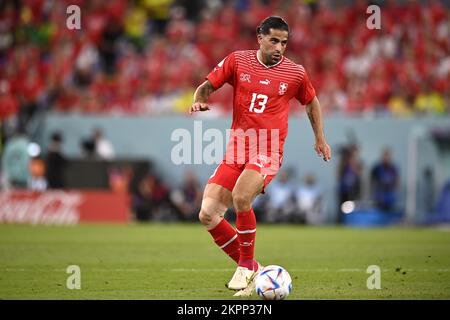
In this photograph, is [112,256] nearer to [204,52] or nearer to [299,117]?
[299,117]

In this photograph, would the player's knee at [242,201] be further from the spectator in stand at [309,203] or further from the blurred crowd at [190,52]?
the blurred crowd at [190,52]

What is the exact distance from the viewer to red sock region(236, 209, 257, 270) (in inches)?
400

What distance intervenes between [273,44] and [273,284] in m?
2.66

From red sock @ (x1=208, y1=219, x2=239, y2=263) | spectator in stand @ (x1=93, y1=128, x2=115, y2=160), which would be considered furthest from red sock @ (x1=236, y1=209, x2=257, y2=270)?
spectator in stand @ (x1=93, y1=128, x2=115, y2=160)

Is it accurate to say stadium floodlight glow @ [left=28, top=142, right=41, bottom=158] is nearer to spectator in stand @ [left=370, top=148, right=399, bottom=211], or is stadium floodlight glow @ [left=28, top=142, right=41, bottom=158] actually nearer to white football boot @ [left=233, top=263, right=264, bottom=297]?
spectator in stand @ [left=370, top=148, right=399, bottom=211]

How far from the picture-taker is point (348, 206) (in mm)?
25359

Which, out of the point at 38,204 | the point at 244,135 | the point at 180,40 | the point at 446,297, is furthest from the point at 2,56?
the point at 446,297

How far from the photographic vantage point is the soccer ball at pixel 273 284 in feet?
30.5

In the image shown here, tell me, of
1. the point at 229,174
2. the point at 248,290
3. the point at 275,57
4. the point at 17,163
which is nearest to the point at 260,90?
the point at 275,57

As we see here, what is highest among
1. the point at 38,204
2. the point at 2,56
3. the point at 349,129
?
the point at 2,56

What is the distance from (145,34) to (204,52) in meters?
3.24

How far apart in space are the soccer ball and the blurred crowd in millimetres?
16389

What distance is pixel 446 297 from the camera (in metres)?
9.45

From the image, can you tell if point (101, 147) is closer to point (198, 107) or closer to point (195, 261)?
point (195, 261)
